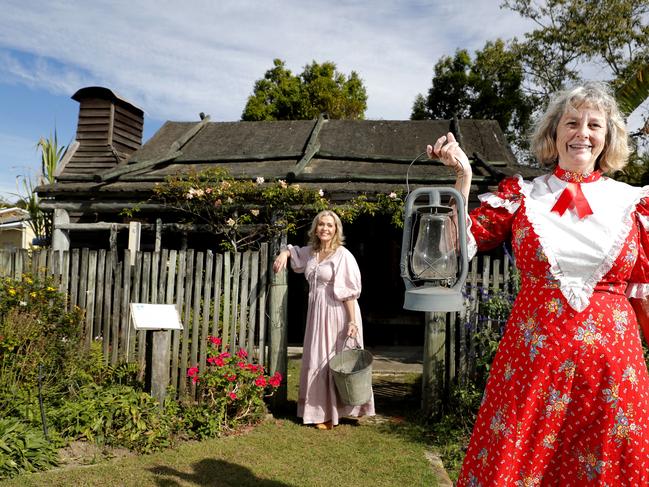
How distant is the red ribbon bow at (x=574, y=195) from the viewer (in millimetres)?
2057

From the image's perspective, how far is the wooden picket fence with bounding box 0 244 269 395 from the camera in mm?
5023

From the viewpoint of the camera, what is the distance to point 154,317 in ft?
14.6

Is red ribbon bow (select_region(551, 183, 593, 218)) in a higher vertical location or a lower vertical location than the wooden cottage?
lower

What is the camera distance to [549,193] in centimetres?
216

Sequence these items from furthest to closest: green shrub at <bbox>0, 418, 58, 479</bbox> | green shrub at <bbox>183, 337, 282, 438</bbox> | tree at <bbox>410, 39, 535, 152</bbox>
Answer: tree at <bbox>410, 39, 535, 152</bbox> < green shrub at <bbox>183, 337, 282, 438</bbox> < green shrub at <bbox>0, 418, 58, 479</bbox>

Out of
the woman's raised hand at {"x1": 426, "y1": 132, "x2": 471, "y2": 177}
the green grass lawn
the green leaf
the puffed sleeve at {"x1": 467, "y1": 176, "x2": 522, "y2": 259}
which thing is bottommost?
the green grass lawn

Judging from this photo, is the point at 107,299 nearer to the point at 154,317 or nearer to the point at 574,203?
the point at 154,317

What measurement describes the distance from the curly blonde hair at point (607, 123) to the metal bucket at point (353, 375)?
2.87 meters

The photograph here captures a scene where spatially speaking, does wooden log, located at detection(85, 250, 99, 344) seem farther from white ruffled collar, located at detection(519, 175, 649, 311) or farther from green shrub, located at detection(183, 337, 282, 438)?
white ruffled collar, located at detection(519, 175, 649, 311)

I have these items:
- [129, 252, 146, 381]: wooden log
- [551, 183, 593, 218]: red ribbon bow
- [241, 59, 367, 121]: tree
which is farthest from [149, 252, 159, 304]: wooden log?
[241, 59, 367, 121]: tree

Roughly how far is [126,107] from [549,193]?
1132cm

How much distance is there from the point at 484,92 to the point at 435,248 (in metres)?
23.0

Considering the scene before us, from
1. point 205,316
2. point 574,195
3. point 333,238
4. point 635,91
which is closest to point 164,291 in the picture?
point 205,316

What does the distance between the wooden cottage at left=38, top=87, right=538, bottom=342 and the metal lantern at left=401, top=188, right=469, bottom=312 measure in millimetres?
5740
